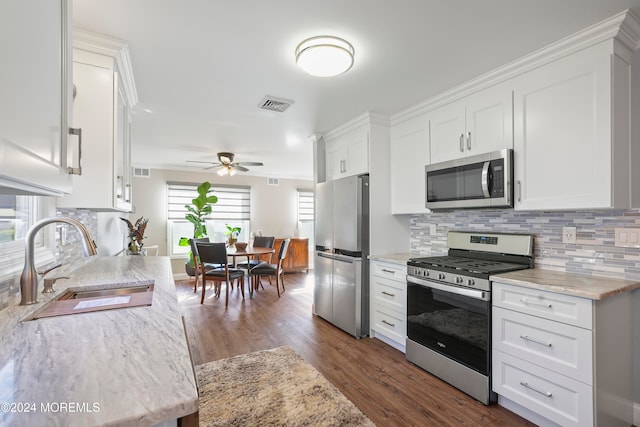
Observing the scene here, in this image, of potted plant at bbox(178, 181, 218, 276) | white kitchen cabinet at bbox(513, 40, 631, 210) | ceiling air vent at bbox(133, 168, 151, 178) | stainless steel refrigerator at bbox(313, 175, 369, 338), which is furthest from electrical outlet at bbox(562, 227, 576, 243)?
ceiling air vent at bbox(133, 168, 151, 178)

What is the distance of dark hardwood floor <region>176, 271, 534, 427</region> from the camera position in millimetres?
1939

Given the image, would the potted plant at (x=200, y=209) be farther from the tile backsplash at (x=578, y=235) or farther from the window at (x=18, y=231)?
the tile backsplash at (x=578, y=235)

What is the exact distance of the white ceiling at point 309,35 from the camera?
62.0 inches

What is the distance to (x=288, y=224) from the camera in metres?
7.18

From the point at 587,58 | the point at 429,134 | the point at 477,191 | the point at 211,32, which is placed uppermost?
the point at 211,32

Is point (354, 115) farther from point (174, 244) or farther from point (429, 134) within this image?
point (174, 244)

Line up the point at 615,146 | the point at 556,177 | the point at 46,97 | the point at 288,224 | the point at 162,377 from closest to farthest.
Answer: the point at 162,377, the point at 46,97, the point at 615,146, the point at 556,177, the point at 288,224

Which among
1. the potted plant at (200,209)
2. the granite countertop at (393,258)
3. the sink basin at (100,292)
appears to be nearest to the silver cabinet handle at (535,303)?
the granite countertop at (393,258)

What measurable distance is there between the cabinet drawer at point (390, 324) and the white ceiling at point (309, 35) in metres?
1.94

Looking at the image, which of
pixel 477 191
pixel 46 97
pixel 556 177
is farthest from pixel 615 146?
pixel 46 97

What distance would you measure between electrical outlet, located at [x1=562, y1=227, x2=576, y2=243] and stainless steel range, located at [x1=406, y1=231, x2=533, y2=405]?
191mm

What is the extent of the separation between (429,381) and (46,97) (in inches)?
104

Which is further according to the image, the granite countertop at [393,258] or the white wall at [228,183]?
the white wall at [228,183]

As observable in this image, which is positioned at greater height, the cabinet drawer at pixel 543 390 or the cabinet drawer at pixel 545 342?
the cabinet drawer at pixel 545 342
